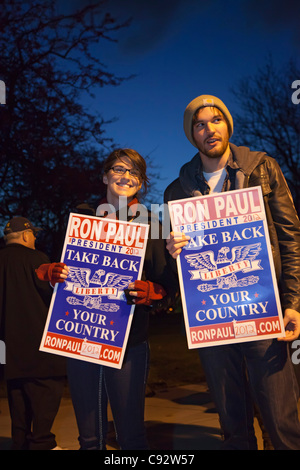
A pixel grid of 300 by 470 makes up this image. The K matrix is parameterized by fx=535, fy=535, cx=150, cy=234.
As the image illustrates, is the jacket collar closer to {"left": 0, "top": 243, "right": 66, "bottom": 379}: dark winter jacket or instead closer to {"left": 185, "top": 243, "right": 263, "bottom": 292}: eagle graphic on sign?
{"left": 185, "top": 243, "right": 263, "bottom": 292}: eagle graphic on sign

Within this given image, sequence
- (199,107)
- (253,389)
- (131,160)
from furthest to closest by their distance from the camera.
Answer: (131,160), (199,107), (253,389)

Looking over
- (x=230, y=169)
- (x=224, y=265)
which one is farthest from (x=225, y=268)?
(x=230, y=169)

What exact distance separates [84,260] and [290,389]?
57.3 inches

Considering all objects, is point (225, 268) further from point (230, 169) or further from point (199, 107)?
point (199, 107)

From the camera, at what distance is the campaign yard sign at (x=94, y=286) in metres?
3.26

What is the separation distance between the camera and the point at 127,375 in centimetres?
309

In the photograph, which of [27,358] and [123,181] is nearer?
[123,181]

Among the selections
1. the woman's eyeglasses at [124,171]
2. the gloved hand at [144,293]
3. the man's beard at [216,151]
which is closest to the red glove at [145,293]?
the gloved hand at [144,293]

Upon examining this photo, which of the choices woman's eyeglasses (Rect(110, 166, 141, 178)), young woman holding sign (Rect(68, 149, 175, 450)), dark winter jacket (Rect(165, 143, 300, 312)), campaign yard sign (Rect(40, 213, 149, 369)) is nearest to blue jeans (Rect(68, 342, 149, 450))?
young woman holding sign (Rect(68, 149, 175, 450))

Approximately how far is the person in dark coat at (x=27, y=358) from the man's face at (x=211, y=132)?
1.98m

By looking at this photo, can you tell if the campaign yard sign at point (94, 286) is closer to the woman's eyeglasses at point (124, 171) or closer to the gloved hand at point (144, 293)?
the gloved hand at point (144, 293)

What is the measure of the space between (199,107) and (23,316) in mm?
2368
